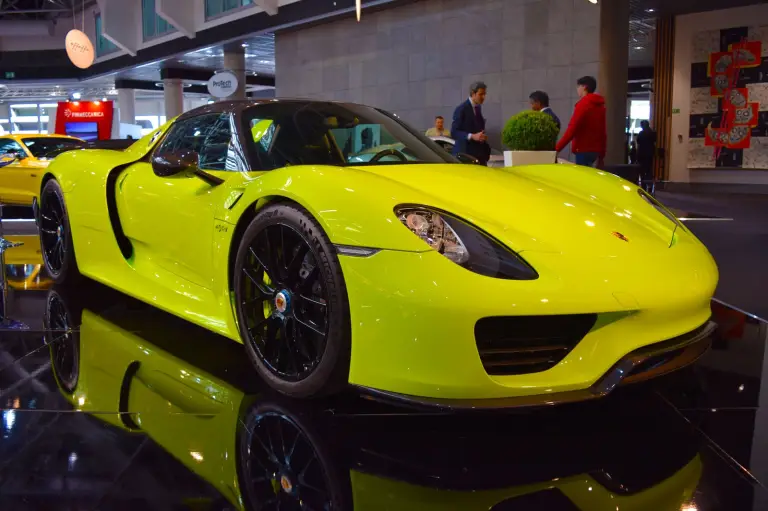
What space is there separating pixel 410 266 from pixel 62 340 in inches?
78.1

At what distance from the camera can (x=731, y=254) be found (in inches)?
220

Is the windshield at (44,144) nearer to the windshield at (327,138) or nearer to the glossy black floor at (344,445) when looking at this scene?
the windshield at (327,138)

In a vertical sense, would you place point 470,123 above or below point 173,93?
below

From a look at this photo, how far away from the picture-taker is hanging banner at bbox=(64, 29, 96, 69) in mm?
16766

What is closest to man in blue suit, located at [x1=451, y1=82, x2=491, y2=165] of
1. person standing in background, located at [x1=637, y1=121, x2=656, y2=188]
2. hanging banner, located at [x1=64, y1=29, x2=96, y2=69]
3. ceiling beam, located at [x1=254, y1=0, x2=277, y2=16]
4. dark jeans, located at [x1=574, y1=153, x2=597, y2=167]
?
dark jeans, located at [x1=574, y1=153, x2=597, y2=167]

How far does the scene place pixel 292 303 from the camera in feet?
7.40

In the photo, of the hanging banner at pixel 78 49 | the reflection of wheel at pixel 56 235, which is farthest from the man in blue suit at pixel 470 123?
the hanging banner at pixel 78 49

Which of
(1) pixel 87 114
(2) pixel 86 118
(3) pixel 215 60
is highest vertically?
(3) pixel 215 60

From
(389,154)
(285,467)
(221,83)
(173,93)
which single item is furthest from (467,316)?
(173,93)

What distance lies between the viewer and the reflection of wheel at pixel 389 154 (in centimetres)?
293

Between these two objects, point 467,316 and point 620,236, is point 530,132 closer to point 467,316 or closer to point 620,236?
point 620,236

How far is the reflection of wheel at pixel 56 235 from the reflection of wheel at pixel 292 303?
1.93 meters

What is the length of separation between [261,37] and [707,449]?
687 inches

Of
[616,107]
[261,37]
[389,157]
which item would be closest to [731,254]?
[389,157]
